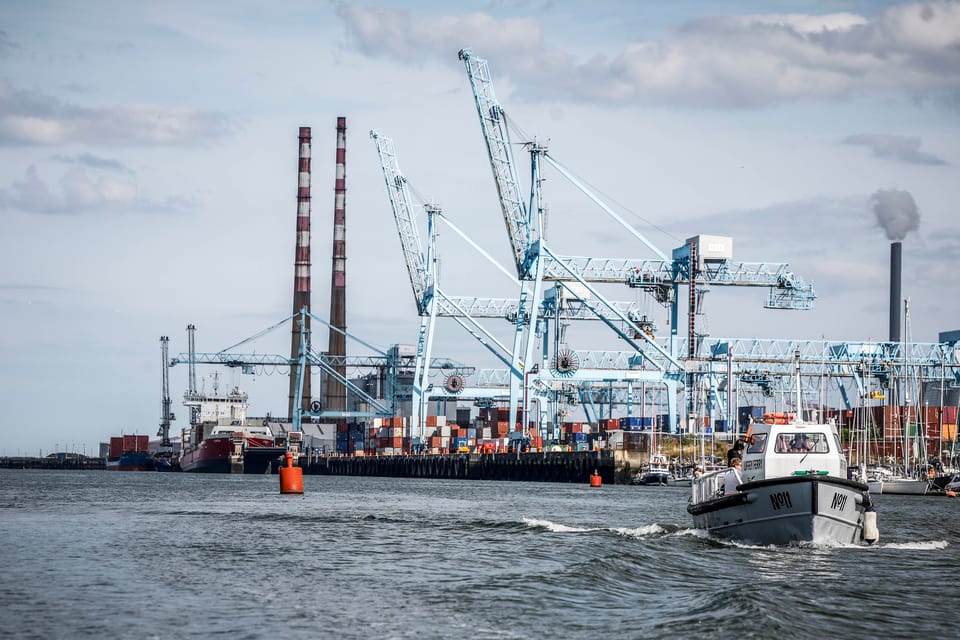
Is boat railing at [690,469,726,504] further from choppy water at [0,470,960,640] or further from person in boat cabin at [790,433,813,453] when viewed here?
person in boat cabin at [790,433,813,453]

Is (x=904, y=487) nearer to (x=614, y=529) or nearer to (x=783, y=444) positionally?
(x=614, y=529)

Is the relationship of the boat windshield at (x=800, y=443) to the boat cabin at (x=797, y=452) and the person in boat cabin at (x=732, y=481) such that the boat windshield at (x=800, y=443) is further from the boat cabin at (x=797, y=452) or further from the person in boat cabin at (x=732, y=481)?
the person in boat cabin at (x=732, y=481)

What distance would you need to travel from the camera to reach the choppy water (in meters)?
21.3

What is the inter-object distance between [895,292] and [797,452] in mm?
110533

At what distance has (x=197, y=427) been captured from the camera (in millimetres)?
176000

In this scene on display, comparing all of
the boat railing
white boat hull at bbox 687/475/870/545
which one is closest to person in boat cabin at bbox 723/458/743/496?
the boat railing

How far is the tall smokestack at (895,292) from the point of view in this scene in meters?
134

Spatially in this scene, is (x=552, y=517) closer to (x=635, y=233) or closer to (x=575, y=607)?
(x=575, y=607)

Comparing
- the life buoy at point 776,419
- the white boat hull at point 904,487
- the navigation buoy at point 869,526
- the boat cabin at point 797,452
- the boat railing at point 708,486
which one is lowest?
the white boat hull at point 904,487

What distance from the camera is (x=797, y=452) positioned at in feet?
104

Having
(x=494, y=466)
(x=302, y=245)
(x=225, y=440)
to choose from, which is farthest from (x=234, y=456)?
(x=494, y=466)

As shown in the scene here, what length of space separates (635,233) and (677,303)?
7206mm

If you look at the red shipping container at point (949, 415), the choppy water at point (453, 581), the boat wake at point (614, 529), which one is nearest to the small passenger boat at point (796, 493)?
the choppy water at point (453, 581)

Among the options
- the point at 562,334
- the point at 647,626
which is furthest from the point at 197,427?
the point at 647,626
